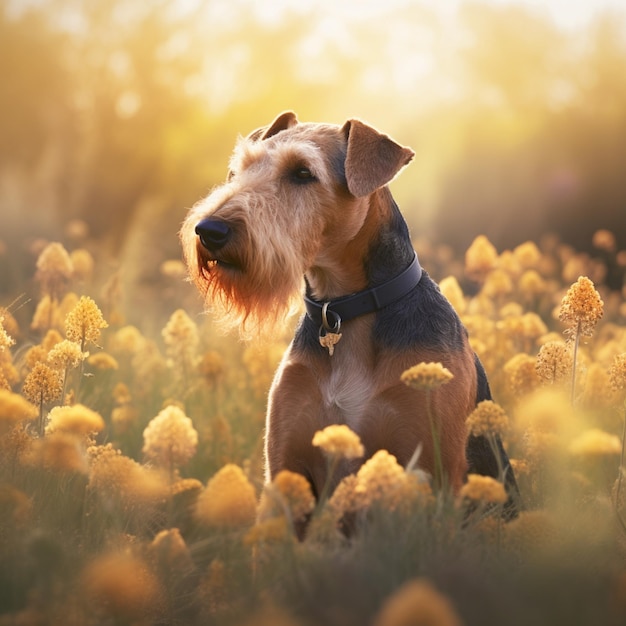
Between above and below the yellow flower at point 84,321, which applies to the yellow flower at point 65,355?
below

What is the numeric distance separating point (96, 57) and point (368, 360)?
500 inches

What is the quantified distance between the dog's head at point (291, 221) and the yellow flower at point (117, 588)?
1.77 metres

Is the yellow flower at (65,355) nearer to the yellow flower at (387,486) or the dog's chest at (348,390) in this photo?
the dog's chest at (348,390)

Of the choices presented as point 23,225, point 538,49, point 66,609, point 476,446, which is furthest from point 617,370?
point 538,49

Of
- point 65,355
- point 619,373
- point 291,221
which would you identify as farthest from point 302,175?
point 619,373

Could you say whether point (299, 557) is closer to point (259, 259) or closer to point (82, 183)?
point (259, 259)

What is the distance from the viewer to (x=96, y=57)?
14930mm

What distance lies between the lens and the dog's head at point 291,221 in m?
3.94

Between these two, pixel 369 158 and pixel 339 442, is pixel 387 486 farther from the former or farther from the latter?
pixel 369 158

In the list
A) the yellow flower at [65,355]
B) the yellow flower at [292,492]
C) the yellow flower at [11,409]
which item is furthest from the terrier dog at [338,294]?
the yellow flower at [11,409]

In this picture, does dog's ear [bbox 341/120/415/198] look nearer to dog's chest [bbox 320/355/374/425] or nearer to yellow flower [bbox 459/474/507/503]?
dog's chest [bbox 320/355/374/425]

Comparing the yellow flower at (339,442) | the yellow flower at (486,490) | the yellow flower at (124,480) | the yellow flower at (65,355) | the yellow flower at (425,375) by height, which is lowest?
the yellow flower at (486,490)

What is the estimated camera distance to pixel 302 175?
13.5 ft

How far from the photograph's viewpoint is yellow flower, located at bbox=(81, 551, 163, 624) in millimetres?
2332
